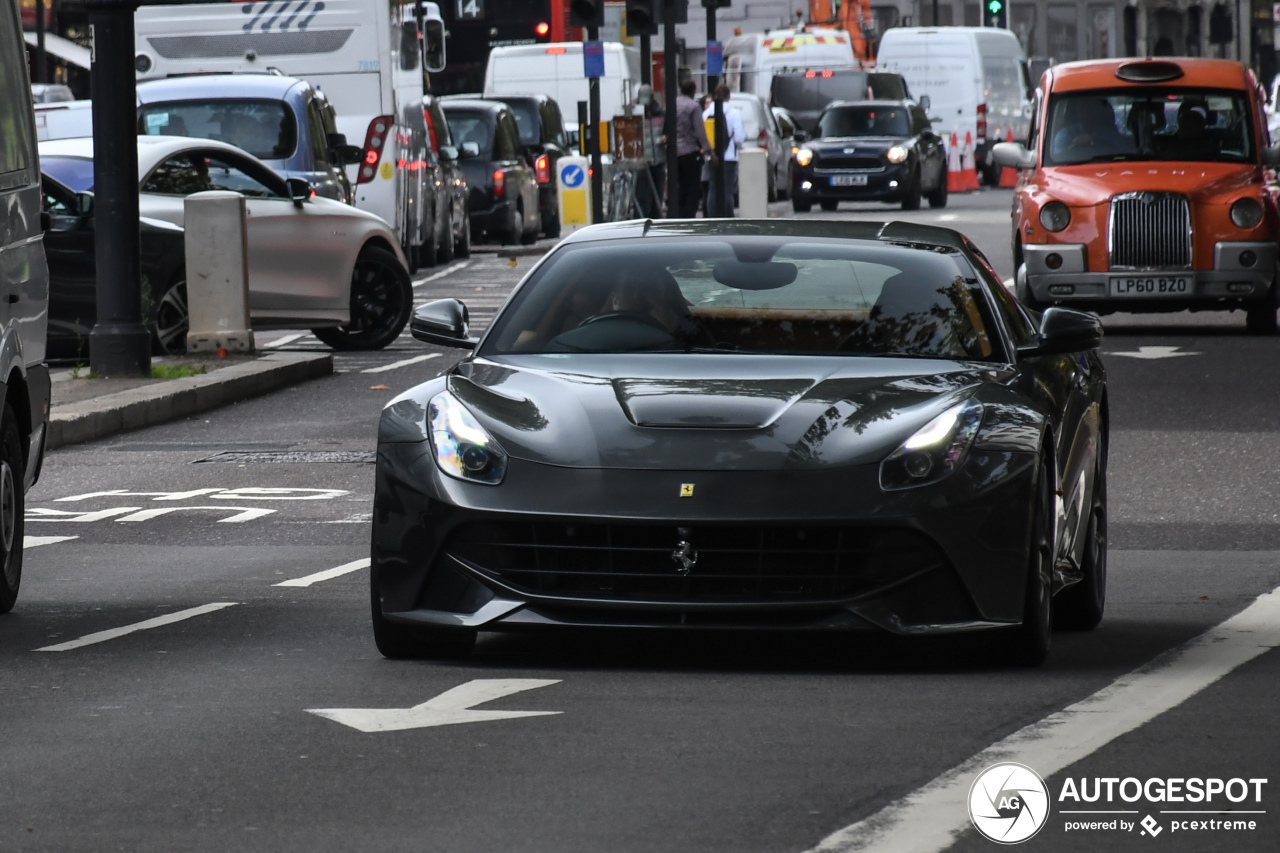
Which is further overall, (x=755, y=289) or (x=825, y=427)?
(x=755, y=289)

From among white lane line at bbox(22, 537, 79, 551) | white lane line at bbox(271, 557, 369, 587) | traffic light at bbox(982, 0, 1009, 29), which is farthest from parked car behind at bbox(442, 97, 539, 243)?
white lane line at bbox(271, 557, 369, 587)

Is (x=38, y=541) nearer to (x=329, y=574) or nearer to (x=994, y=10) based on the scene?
(x=329, y=574)

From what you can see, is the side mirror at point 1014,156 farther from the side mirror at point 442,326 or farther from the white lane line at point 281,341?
the side mirror at point 442,326

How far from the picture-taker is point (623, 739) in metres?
6.13

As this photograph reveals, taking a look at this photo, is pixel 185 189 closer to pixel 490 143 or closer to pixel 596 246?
pixel 596 246

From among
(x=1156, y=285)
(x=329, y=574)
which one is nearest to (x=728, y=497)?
(x=329, y=574)

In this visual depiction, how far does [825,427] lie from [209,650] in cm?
190

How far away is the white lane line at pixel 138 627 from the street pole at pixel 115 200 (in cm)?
832

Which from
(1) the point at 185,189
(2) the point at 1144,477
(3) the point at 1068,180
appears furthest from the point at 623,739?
→ (3) the point at 1068,180

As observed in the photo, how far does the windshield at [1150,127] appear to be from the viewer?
21.0 metres

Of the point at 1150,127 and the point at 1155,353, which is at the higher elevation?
the point at 1150,127

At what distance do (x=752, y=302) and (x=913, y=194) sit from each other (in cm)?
3729

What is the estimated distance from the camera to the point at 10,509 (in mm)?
8617

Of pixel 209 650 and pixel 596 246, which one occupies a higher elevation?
pixel 596 246
